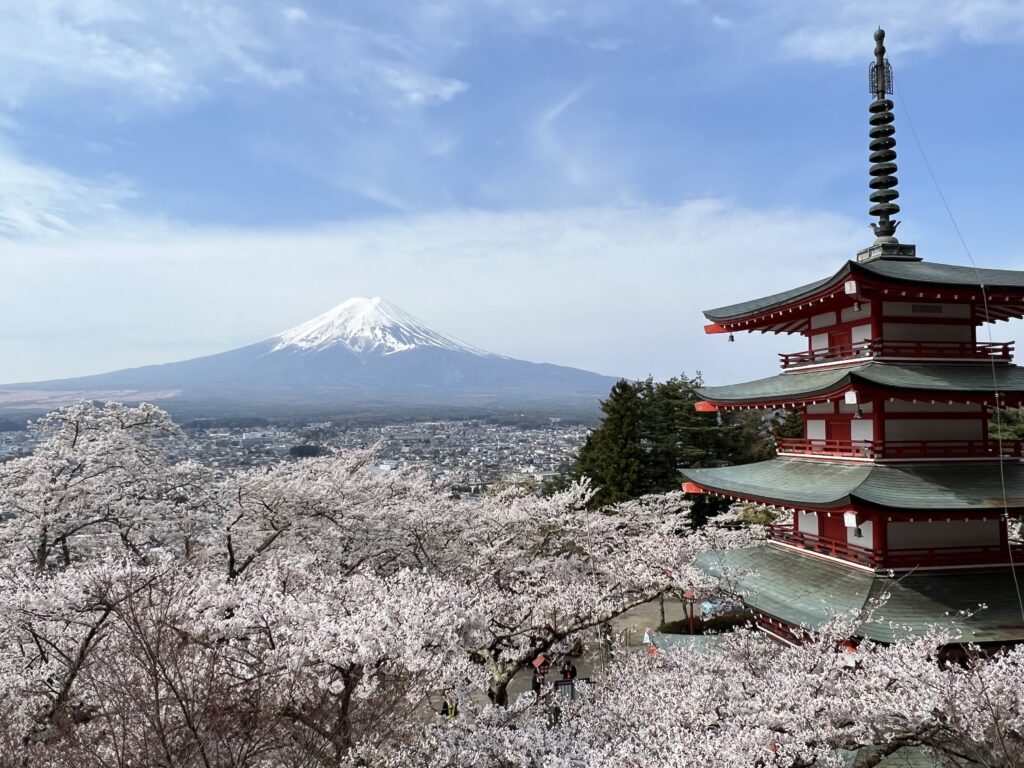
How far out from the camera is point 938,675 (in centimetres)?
727

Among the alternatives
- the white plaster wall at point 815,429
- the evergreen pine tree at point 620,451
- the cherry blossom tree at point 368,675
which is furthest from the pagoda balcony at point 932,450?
the evergreen pine tree at point 620,451

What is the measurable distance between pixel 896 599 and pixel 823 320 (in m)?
5.19

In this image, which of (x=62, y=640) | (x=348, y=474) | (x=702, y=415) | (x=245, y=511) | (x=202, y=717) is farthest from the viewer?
(x=702, y=415)

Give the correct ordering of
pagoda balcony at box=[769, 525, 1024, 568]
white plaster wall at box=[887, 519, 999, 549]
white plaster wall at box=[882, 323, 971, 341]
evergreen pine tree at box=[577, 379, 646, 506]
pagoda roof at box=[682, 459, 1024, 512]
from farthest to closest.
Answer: evergreen pine tree at box=[577, 379, 646, 506]
white plaster wall at box=[882, 323, 971, 341]
white plaster wall at box=[887, 519, 999, 549]
pagoda balcony at box=[769, 525, 1024, 568]
pagoda roof at box=[682, 459, 1024, 512]

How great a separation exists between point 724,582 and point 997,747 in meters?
5.34

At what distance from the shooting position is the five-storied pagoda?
31.1 feet

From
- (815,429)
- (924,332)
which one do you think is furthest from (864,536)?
(924,332)

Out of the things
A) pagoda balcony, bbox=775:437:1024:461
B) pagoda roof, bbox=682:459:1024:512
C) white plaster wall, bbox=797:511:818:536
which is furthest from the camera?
white plaster wall, bbox=797:511:818:536

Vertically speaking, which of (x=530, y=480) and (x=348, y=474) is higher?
(x=348, y=474)

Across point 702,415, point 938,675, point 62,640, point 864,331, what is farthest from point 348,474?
point 702,415

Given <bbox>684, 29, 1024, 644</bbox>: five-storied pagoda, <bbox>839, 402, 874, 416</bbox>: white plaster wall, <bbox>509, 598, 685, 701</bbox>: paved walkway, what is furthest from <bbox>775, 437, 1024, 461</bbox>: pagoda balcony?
<bbox>509, 598, 685, 701</bbox>: paved walkway

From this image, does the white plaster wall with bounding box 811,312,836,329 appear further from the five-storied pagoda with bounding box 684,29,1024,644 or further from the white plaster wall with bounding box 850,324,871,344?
the white plaster wall with bounding box 850,324,871,344

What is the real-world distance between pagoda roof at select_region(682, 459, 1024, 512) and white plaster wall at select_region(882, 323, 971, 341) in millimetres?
2180

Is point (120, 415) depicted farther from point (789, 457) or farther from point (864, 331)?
point (864, 331)
